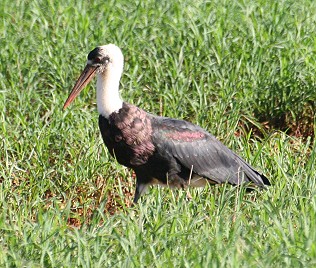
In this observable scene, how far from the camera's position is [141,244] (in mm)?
4777

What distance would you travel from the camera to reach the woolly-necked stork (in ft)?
20.1

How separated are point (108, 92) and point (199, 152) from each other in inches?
28.4

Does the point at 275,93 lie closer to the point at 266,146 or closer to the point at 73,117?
the point at 266,146

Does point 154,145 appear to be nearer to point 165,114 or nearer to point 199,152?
point 199,152

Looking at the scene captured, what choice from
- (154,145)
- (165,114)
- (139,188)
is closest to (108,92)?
(154,145)

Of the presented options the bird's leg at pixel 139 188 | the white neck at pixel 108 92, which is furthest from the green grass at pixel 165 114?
the white neck at pixel 108 92

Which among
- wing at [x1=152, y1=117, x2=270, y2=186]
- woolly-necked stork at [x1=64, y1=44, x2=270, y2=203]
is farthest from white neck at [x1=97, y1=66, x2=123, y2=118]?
wing at [x1=152, y1=117, x2=270, y2=186]

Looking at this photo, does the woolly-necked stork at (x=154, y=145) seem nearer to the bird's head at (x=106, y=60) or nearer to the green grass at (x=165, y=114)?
the bird's head at (x=106, y=60)

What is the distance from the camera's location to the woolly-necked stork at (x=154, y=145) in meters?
6.12

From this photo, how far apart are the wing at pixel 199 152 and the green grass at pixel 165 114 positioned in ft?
0.39

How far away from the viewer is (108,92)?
20.5ft

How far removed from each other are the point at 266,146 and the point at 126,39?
5.72 feet

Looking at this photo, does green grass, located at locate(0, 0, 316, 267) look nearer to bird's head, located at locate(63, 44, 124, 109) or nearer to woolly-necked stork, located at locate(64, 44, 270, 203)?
woolly-necked stork, located at locate(64, 44, 270, 203)

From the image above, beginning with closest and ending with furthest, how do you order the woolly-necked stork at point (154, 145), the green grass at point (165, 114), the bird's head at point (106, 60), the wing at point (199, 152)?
1. the green grass at point (165, 114)
2. the woolly-necked stork at point (154, 145)
3. the wing at point (199, 152)
4. the bird's head at point (106, 60)
